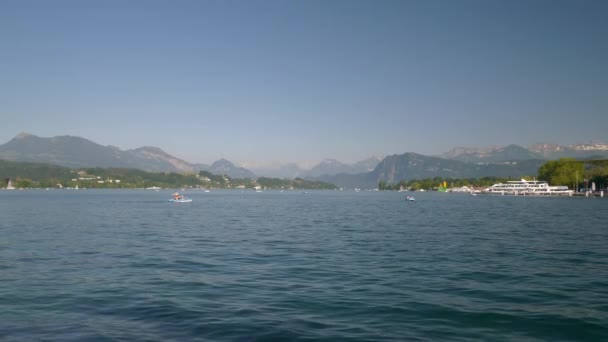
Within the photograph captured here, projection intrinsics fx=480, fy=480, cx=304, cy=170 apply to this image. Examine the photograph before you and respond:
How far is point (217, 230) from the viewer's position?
168 ft

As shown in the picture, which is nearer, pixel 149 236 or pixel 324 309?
pixel 324 309

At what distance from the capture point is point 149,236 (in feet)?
148

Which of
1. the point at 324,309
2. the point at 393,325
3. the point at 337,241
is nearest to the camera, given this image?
the point at 393,325

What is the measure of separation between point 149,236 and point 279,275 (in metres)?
24.0

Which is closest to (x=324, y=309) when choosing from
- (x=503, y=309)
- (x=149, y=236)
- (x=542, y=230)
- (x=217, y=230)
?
(x=503, y=309)

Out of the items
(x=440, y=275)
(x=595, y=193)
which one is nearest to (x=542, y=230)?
(x=440, y=275)

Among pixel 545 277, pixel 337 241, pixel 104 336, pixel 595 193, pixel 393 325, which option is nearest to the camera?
pixel 104 336

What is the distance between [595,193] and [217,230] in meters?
186

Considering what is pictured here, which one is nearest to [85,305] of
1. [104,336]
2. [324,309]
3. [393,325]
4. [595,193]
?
[104,336]

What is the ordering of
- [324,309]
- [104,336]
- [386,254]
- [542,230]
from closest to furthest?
1. [104,336]
2. [324,309]
3. [386,254]
4. [542,230]

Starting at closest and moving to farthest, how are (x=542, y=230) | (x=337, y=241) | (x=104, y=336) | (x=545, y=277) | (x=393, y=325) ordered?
(x=104, y=336) < (x=393, y=325) < (x=545, y=277) < (x=337, y=241) < (x=542, y=230)

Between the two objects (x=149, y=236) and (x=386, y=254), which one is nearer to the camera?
(x=386, y=254)

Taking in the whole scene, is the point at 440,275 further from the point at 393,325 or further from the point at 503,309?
the point at 393,325

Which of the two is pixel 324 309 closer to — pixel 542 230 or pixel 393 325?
pixel 393 325
